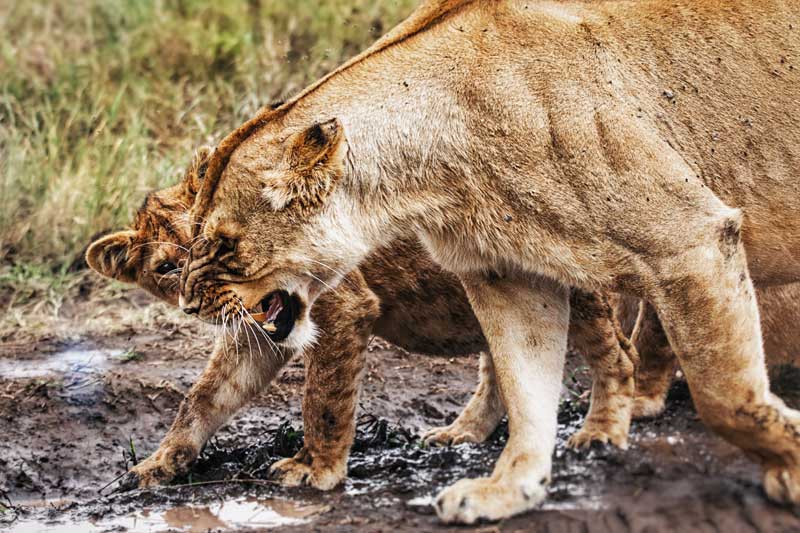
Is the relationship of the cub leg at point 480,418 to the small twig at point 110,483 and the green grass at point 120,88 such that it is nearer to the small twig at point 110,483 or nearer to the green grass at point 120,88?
the small twig at point 110,483

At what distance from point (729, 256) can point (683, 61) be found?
0.74 meters

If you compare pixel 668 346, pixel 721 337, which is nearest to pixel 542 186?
pixel 721 337

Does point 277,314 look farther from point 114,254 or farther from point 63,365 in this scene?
point 63,365

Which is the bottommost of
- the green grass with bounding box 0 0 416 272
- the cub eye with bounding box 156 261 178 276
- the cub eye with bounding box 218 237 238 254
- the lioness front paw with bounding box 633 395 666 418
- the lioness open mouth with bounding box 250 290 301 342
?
the lioness front paw with bounding box 633 395 666 418

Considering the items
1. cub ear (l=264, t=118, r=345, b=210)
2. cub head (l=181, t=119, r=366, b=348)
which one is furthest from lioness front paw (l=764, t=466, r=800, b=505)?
cub ear (l=264, t=118, r=345, b=210)

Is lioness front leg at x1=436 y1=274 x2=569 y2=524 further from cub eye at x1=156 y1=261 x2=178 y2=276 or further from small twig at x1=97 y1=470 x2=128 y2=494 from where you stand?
small twig at x1=97 y1=470 x2=128 y2=494

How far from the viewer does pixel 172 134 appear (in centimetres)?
858

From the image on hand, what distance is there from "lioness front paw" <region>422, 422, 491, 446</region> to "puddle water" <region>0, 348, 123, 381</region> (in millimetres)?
1823

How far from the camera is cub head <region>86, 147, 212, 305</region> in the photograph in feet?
17.5

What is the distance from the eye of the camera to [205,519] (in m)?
4.73

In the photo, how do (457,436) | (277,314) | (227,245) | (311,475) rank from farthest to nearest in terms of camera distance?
(457,436) → (311,475) → (277,314) → (227,245)

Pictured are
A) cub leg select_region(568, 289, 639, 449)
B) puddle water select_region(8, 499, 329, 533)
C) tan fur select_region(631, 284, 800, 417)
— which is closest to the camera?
puddle water select_region(8, 499, 329, 533)

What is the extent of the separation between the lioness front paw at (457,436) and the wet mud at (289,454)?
0.25ft

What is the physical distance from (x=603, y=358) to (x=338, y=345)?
104cm
